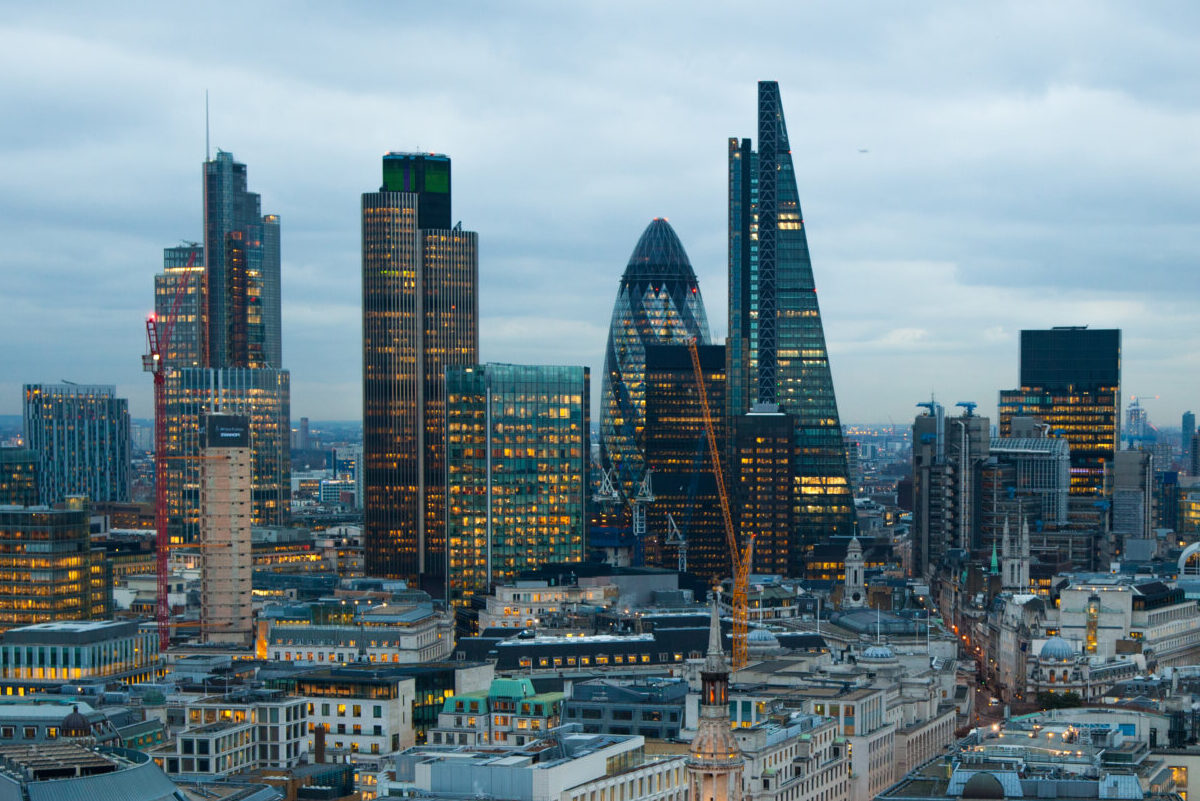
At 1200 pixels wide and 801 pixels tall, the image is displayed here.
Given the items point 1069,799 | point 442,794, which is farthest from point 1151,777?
point 442,794

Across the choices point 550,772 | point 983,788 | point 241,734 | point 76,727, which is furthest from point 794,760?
point 76,727

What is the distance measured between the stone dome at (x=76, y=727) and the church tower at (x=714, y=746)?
7026 cm

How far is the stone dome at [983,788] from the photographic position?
13350cm

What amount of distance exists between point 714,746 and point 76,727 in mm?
74662

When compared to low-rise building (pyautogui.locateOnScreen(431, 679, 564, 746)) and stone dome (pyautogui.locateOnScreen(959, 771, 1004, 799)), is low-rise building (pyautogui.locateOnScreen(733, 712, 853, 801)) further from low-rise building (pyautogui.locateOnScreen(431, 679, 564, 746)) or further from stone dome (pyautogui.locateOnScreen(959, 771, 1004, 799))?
stone dome (pyautogui.locateOnScreen(959, 771, 1004, 799))

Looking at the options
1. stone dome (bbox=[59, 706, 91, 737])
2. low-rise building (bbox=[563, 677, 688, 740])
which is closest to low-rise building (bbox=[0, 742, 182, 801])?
stone dome (bbox=[59, 706, 91, 737])

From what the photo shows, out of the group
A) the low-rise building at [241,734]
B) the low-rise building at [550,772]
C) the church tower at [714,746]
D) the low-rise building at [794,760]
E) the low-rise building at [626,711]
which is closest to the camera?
the church tower at [714,746]

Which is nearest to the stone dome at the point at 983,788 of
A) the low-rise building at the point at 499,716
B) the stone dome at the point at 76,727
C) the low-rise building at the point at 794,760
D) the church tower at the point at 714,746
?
the low-rise building at the point at 794,760

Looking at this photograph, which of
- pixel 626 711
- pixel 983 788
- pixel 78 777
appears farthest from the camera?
pixel 626 711

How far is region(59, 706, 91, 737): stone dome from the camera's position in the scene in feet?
538

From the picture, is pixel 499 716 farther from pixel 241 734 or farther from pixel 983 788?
pixel 983 788

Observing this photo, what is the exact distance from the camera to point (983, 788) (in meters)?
134

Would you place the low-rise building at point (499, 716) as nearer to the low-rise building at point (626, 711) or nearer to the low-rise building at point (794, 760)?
the low-rise building at point (626, 711)

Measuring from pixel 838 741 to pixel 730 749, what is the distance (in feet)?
274
